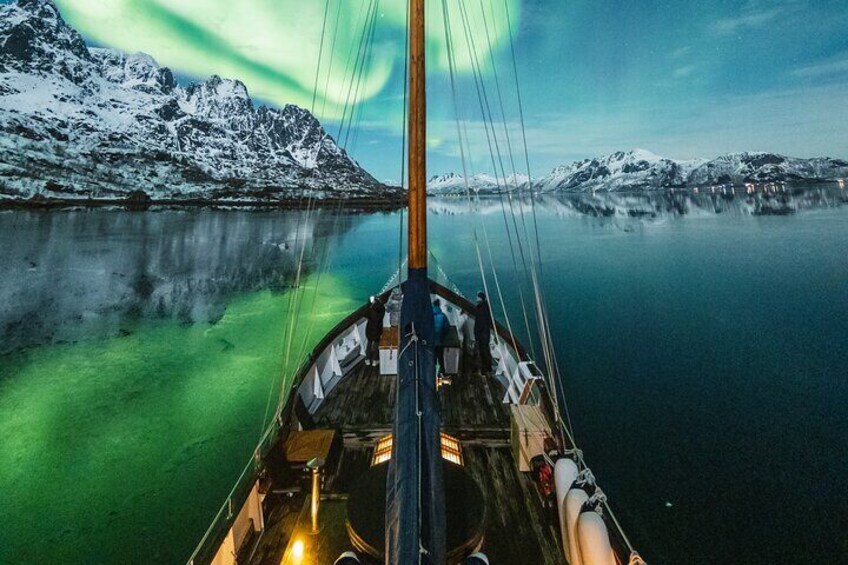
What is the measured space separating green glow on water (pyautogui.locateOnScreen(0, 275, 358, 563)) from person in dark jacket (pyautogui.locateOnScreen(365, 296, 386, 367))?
236 centimetres

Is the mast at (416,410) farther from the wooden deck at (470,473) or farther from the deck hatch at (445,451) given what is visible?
the deck hatch at (445,451)

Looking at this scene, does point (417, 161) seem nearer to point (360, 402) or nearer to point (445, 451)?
point (445, 451)

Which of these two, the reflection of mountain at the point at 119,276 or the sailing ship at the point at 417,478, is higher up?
the sailing ship at the point at 417,478

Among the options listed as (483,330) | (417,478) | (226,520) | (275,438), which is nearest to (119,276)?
(275,438)

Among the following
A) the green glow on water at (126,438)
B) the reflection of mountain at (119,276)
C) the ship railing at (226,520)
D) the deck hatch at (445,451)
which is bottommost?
the green glow on water at (126,438)

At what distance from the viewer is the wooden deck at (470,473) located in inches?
187

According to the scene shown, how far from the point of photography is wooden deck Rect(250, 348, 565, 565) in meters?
4.75

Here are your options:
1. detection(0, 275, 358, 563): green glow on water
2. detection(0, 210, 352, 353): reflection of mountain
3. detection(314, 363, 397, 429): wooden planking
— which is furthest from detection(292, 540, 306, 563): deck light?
detection(0, 210, 352, 353): reflection of mountain

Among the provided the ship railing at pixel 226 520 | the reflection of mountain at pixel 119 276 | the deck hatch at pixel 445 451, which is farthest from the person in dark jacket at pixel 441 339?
the ship railing at pixel 226 520

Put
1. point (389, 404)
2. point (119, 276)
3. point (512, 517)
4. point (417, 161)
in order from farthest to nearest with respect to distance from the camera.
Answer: point (119, 276), point (389, 404), point (512, 517), point (417, 161)

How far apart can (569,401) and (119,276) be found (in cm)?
4352

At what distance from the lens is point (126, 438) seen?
11727mm

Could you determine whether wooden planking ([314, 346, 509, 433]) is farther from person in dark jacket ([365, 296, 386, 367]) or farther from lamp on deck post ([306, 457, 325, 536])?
lamp on deck post ([306, 457, 325, 536])

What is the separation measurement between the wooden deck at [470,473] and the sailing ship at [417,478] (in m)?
0.02
